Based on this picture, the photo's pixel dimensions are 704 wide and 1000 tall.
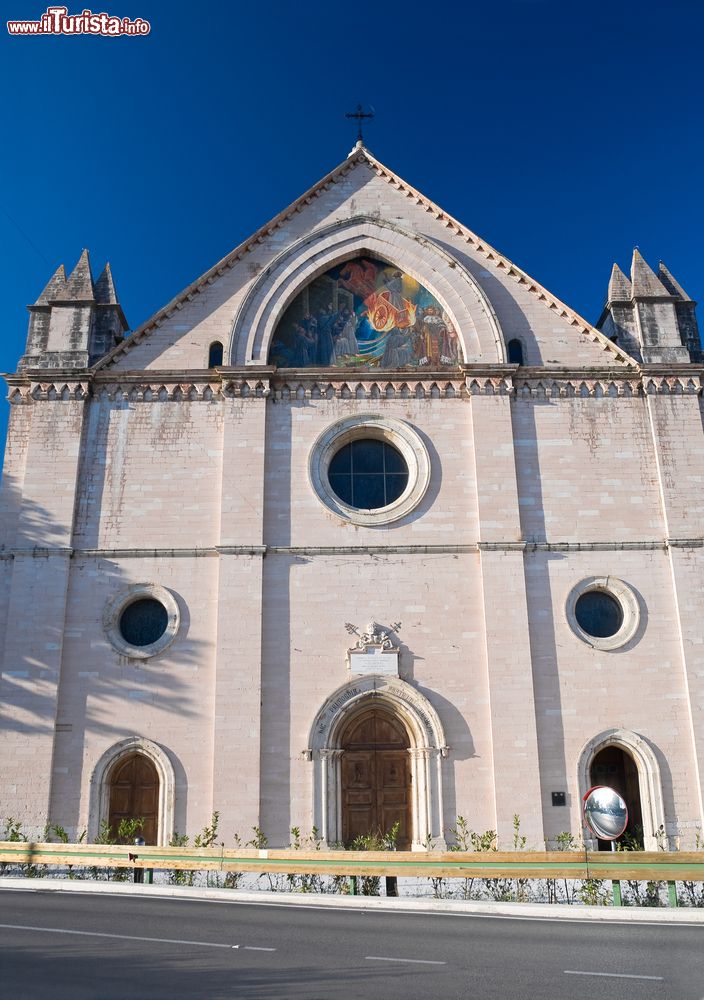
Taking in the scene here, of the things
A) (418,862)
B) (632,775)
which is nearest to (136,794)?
(418,862)

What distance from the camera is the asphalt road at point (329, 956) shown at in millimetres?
7621

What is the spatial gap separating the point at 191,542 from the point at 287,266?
7.97 m

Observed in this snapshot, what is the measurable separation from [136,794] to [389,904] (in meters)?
8.31

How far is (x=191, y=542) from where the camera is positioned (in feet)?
68.4

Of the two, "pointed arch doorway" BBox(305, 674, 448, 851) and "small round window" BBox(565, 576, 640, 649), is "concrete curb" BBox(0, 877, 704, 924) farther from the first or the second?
"small round window" BBox(565, 576, 640, 649)

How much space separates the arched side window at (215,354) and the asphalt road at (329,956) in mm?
13861

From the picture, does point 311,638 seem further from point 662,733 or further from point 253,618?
point 662,733

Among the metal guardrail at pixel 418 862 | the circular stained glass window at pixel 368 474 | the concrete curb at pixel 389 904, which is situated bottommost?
the concrete curb at pixel 389 904

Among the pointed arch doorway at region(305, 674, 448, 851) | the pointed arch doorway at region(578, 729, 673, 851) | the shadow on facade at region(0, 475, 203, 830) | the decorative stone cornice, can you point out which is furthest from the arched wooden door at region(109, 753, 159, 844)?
the pointed arch doorway at region(578, 729, 673, 851)

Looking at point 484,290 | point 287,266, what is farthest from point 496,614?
point 287,266

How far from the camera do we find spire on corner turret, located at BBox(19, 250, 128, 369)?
22438 millimetres

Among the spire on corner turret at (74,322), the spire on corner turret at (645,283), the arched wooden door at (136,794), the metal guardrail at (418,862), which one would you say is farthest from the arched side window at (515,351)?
the arched wooden door at (136,794)

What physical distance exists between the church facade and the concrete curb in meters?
3.97

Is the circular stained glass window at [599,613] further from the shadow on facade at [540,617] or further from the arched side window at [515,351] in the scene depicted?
the arched side window at [515,351]
